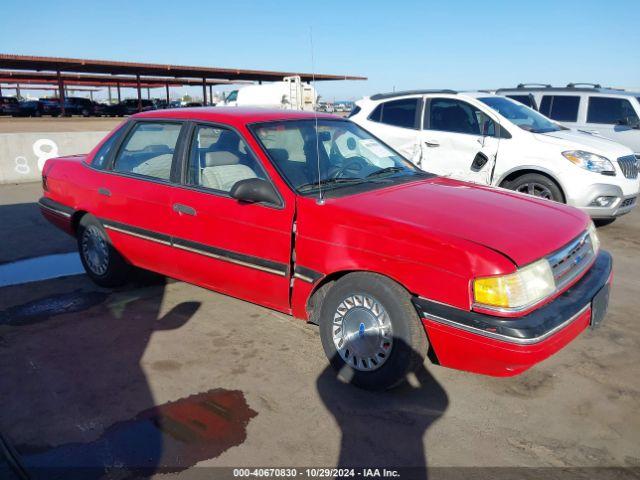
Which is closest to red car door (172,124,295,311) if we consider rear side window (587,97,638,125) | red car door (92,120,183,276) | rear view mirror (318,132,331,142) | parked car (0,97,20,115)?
red car door (92,120,183,276)

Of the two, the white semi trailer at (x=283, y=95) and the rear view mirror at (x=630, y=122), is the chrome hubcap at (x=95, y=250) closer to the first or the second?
the rear view mirror at (x=630, y=122)

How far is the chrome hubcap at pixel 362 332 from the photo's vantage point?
2967 mm

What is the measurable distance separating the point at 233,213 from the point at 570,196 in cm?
470

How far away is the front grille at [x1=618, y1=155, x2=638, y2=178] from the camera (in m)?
6.73

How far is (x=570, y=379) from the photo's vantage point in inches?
130

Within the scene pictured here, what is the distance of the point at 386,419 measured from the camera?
9.41ft

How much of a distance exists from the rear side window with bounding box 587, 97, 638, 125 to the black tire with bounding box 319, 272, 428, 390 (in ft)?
30.1

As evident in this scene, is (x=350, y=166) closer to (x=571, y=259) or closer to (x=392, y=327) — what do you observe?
(x=392, y=327)

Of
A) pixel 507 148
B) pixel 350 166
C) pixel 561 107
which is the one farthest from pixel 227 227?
pixel 561 107

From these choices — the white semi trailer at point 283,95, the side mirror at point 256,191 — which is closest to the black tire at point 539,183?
the side mirror at point 256,191

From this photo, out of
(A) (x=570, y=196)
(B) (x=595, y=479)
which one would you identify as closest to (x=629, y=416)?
(B) (x=595, y=479)

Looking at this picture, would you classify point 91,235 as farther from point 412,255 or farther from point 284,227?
point 412,255

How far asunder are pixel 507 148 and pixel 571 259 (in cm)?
407

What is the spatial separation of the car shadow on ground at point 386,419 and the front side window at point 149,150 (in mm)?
2132
